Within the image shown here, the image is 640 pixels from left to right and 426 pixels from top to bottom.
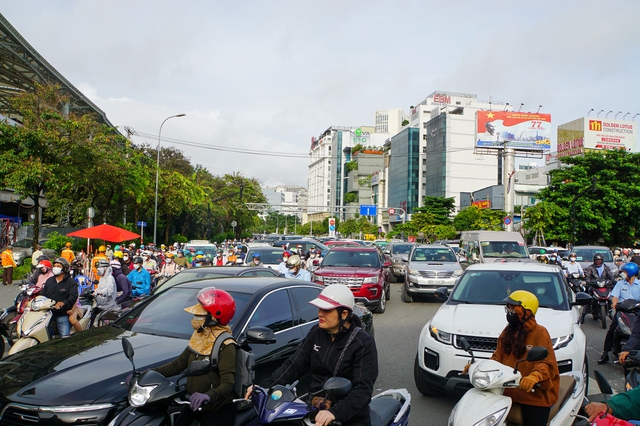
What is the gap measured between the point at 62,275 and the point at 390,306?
10227 millimetres

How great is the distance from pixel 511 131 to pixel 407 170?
31.9 m

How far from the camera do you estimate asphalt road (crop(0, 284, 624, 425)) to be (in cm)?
630

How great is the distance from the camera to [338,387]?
307 cm

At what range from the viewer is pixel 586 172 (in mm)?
44750

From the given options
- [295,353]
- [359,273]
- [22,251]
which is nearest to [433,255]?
[359,273]

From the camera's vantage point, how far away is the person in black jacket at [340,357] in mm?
3270

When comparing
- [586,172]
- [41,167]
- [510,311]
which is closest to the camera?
[510,311]

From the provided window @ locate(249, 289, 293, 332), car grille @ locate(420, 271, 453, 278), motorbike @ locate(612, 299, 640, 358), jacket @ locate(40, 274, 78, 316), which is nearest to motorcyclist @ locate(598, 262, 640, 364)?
motorbike @ locate(612, 299, 640, 358)

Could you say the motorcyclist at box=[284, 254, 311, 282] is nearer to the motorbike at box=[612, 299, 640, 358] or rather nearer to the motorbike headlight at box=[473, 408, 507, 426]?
the motorbike at box=[612, 299, 640, 358]

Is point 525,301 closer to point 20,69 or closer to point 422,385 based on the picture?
point 422,385

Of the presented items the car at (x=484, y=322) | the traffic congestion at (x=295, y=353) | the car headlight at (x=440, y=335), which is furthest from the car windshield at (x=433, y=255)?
the car headlight at (x=440, y=335)

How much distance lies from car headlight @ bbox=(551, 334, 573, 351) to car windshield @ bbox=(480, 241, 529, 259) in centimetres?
1297

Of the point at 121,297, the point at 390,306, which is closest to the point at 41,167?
the point at 121,297

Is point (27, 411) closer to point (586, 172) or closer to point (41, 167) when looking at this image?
point (41, 167)
